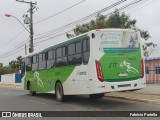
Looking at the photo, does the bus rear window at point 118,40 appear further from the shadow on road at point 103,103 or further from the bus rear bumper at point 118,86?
Answer: the shadow on road at point 103,103

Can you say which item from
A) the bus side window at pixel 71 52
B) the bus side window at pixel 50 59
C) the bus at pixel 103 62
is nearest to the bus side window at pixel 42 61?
the bus side window at pixel 50 59

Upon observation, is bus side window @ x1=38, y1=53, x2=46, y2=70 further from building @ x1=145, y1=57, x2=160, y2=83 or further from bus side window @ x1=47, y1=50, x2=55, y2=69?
building @ x1=145, y1=57, x2=160, y2=83

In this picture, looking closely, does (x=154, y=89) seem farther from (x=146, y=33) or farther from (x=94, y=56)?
(x=146, y=33)

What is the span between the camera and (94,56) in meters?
16.4

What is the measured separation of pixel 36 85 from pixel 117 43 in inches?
357

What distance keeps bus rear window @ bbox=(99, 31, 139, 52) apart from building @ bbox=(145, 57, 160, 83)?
12.0 metres

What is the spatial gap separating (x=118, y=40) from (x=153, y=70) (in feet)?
41.2

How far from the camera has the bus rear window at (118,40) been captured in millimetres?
16750

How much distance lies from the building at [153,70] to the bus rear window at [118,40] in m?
12.0

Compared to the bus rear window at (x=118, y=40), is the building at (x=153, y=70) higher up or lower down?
lower down

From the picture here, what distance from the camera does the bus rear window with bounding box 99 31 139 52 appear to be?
16.8 m

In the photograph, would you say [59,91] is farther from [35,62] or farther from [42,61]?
[35,62]

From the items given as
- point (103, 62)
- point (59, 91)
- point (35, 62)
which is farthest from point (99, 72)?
point (35, 62)

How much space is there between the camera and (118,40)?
1695cm
